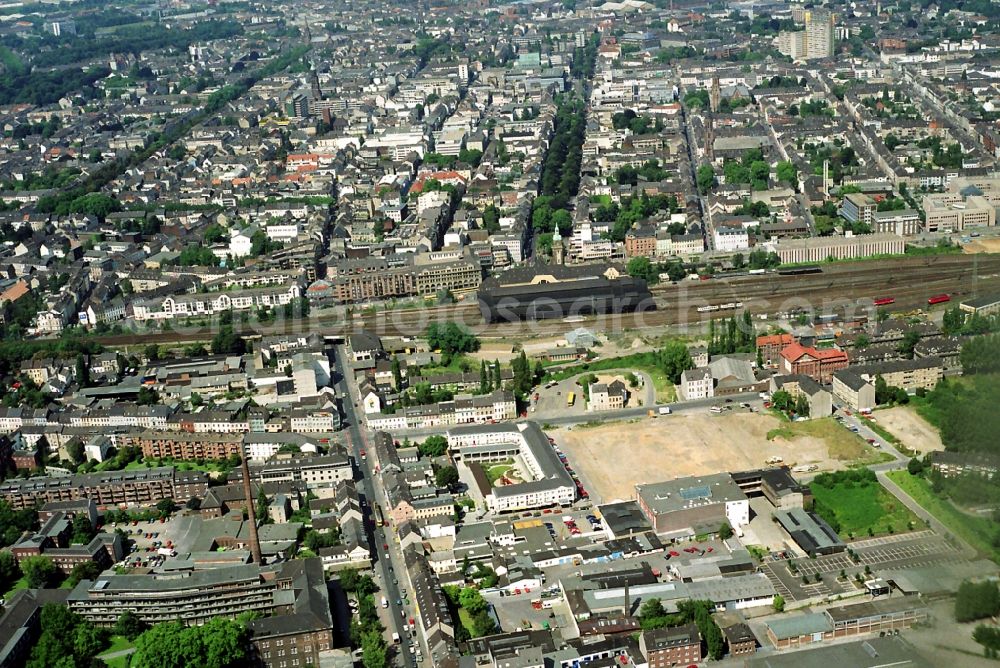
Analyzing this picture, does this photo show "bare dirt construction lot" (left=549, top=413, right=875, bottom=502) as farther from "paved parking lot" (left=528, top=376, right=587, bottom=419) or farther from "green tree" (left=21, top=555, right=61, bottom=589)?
"green tree" (left=21, top=555, right=61, bottom=589)

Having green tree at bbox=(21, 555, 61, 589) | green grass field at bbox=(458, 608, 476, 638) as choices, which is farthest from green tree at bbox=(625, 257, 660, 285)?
green tree at bbox=(21, 555, 61, 589)

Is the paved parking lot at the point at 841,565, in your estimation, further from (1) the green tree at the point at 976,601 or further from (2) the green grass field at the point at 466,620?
(1) the green tree at the point at 976,601

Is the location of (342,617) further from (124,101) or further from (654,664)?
(124,101)

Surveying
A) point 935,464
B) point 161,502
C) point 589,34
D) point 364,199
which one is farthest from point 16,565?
point 589,34

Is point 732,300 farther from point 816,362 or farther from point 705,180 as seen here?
point 705,180

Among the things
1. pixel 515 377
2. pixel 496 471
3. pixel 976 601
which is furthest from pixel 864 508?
pixel 976 601
